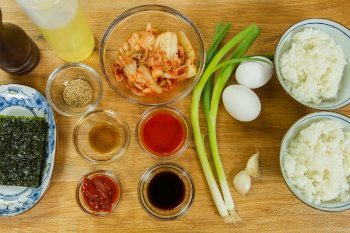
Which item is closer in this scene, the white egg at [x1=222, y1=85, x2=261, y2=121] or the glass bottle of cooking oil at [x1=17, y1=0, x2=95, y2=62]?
the glass bottle of cooking oil at [x1=17, y1=0, x2=95, y2=62]

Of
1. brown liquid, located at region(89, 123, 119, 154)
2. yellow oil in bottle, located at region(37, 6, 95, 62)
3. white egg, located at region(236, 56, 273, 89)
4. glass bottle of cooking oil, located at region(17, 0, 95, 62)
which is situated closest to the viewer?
glass bottle of cooking oil, located at region(17, 0, 95, 62)

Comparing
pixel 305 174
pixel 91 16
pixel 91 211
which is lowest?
pixel 91 211

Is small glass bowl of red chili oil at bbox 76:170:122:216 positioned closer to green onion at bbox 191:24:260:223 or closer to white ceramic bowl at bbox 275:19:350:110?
green onion at bbox 191:24:260:223

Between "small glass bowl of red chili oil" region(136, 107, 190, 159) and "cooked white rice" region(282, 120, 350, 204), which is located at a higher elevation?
"cooked white rice" region(282, 120, 350, 204)

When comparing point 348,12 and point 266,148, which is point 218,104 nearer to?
point 266,148

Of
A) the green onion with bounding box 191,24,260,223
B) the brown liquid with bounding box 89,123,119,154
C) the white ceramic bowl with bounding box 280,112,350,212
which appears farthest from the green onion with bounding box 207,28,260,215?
the brown liquid with bounding box 89,123,119,154

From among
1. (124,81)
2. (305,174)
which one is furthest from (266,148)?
(124,81)

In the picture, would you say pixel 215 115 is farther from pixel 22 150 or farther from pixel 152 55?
pixel 22 150
